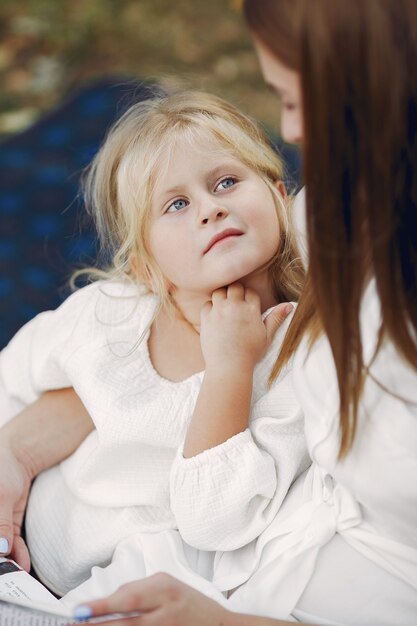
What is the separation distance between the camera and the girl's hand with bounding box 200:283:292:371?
1619 mm

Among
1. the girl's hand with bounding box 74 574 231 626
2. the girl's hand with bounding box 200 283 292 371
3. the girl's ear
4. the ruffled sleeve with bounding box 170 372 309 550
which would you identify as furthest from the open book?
the girl's ear

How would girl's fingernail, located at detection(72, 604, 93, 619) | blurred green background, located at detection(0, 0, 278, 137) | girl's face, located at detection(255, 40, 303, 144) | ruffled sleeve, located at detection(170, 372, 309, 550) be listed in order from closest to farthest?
girl's face, located at detection(255, 40, 303, 144) < girl's fingernail, located at detection(72, 604, 93, 619) < ruffled sleeve, located at detection(170, 372, 309, 550) < blurred green background, located at detection(0, 0, 278, 137)

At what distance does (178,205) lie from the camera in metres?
1.72

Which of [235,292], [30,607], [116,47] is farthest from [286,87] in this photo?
[116,47]

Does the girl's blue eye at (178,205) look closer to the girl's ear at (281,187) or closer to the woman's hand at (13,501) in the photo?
the girl's ear at (281,187)

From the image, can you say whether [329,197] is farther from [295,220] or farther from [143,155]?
[143,155]

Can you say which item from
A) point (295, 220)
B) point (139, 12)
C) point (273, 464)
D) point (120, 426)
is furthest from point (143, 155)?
point (139, 12)

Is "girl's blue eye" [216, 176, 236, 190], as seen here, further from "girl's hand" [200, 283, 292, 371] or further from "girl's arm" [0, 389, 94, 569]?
"girl's arm" [0, 389, 94, 569]

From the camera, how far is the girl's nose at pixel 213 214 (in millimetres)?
1637

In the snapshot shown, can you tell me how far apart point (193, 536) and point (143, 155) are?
683mm

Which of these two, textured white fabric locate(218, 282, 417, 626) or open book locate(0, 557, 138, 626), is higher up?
textured white fabric locate(218, 282, 417, 626)

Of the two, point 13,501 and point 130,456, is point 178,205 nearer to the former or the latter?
point 130,456

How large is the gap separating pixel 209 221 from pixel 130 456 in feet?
1.49

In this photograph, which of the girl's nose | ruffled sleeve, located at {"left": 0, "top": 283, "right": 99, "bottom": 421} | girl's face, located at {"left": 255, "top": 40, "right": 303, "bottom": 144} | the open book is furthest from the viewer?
ruffled sleeve, located at {"left": 0, "top": 283, "right": 99, "bottom": 421}
